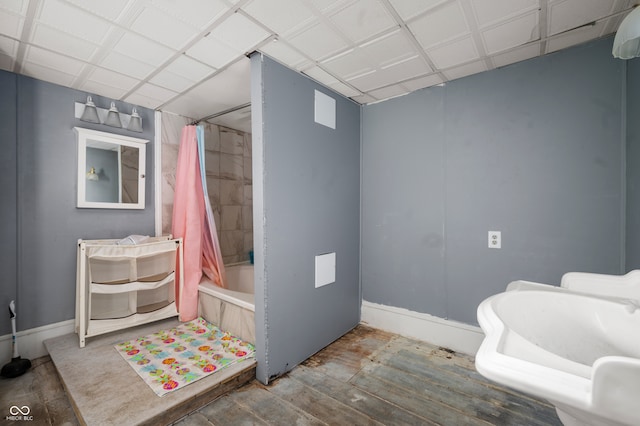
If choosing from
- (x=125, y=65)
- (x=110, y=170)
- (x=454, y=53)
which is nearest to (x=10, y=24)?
(x=125, y=65)

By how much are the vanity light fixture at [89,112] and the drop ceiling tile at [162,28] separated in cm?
99

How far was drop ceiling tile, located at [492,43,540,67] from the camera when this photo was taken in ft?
5.48

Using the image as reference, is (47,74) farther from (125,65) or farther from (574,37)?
(574,37)

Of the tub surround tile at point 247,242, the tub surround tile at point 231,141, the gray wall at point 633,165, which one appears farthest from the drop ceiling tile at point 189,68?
the gray wall at point 633,165

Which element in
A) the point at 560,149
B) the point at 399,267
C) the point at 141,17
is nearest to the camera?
the point at 141,17

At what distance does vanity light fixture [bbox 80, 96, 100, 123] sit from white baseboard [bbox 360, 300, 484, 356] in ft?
8.88

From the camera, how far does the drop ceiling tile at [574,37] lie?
1487 mm

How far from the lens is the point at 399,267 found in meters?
2.36

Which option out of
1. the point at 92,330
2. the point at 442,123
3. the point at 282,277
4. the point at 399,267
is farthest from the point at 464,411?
the point at 92,330

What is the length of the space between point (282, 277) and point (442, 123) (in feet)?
5.51

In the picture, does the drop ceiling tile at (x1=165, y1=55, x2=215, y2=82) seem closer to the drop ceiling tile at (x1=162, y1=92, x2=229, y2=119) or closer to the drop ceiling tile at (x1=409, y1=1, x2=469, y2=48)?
the drop ceiling tile at (x1=162, y1=92, x2=229, y2=119)

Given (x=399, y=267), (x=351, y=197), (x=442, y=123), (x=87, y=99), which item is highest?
(x=87, y=99)

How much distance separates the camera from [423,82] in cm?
211

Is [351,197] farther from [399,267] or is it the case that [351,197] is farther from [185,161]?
[185,161]
